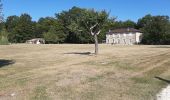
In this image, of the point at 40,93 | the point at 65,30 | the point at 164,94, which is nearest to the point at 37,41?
the point at 65,30

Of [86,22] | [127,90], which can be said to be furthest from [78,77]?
[86,22]

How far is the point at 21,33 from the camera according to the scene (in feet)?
492

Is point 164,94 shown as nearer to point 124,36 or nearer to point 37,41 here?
point 37,41

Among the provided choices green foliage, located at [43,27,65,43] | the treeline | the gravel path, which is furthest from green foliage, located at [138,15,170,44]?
the gravel path

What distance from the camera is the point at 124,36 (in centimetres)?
15638

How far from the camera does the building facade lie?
146125mm

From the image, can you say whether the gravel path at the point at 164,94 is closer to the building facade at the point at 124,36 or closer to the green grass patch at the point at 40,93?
the green grass patch at the point at 40,93

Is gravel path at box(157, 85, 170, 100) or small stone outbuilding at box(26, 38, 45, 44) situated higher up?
gravel path at box(157, 85, 170, 100)

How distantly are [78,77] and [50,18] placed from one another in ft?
485

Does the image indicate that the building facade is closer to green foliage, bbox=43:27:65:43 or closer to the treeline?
the treeline

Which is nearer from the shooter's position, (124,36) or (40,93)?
Answer: (40,93)

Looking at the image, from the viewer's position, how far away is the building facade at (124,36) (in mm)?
146125

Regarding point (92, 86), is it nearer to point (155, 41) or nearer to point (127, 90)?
point (127, 90)

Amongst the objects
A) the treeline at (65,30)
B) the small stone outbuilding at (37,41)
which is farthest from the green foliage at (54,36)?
the small stone outbuilding at (37,41)
